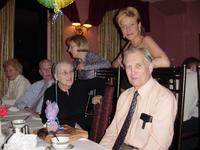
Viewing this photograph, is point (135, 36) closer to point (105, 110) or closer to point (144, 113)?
point (105, 110)

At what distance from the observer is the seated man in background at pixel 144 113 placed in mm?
1799

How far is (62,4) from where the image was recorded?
215cm

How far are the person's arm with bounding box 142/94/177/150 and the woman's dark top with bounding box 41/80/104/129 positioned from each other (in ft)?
3.98

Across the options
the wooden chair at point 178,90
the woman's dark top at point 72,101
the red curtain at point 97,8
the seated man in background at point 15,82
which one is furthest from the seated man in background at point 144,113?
the red curtain at point 97,8

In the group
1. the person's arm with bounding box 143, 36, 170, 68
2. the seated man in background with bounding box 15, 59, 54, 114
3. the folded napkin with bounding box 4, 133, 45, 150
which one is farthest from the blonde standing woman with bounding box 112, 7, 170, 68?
the seated man in background with bounding box 15, 59, 54, 114

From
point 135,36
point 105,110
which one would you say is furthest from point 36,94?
point 135,36

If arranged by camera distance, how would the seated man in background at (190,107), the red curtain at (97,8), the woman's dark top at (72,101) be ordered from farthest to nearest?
1. the red curtain at (97,8)
2. the seated man in background at (190,107)
3. the woman's dark top at (72,101)

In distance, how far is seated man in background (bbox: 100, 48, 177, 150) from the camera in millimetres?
1799

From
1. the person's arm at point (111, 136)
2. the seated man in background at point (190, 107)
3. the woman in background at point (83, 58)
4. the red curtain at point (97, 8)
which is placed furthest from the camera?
the red curtain at point (97, 8)

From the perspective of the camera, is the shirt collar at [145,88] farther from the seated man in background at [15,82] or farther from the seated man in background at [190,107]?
the seated man in background at [15,82]

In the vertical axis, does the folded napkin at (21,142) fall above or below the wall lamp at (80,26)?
below

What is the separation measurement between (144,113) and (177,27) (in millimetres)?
7535

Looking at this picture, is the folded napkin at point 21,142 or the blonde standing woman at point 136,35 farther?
the blonde standing woman at point 136,35

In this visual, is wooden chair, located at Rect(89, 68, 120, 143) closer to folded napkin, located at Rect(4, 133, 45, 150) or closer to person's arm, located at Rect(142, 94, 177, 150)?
person's arm, located at Rect(142, 94, 177, 150)
